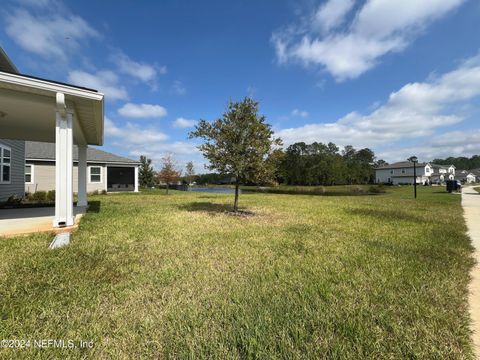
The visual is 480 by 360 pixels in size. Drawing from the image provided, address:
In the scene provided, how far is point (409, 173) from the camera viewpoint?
67812mm

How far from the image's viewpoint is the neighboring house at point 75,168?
19469mm

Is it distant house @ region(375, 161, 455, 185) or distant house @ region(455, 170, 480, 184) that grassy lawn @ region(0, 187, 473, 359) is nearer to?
distant house @ region(375, 161, 455, 185)

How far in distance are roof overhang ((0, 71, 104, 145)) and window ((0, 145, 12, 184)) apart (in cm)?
286

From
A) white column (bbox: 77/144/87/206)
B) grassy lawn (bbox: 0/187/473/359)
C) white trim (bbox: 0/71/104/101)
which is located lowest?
grassy lawn (bbox: 0/187/473/359)

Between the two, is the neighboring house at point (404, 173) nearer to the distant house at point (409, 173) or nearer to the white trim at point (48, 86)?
the distant house at point (409, 173)

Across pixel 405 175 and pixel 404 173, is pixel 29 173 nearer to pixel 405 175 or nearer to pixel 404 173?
pixel 405 175

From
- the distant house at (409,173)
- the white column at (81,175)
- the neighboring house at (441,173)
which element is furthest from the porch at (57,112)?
the neighboring house at (441,173)

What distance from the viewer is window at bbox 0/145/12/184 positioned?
11555 millimetres

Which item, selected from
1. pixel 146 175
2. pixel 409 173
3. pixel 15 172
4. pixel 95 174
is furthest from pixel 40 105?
pixel 409 173

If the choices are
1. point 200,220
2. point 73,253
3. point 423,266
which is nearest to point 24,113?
point 73,253

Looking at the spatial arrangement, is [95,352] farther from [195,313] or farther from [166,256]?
[166,256]

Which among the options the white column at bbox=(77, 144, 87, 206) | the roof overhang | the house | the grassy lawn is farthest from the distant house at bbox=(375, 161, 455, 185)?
the house

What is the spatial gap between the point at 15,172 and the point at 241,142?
41.8 ft

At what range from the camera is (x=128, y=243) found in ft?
17.2
